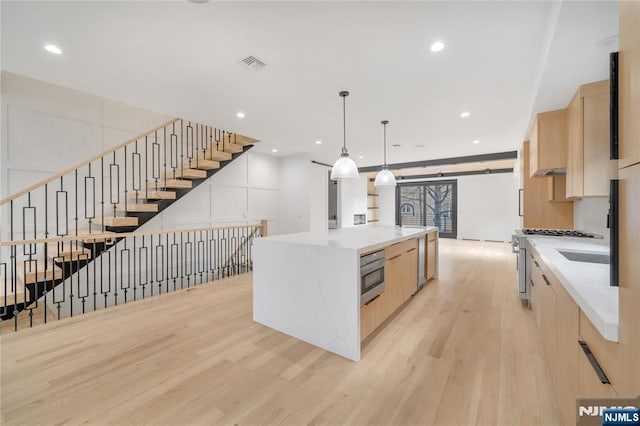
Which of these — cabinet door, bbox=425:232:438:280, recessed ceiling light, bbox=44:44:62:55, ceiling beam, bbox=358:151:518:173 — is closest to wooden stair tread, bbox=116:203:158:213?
recessed ceiling light, bbox=44:44:62:55

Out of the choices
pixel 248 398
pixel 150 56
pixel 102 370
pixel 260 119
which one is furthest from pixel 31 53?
pixel 248 398

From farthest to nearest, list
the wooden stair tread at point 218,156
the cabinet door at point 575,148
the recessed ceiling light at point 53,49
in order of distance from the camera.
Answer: the wooden stair tread at point 218,156
the cabinet door at point 575,148
the recessed ceiling light at point 53,49

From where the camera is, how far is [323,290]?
2.27 m

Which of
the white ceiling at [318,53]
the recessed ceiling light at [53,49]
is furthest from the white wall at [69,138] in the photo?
the recessed ceiling light at [53,49]

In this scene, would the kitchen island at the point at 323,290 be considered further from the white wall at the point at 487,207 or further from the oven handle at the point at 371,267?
the white wall at the point at 487,207

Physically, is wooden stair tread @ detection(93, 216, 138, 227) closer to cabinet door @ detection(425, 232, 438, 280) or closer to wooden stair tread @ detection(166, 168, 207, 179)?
wooden stair tread @ detection(166, 168, 207, 179)

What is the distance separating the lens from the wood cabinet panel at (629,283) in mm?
756

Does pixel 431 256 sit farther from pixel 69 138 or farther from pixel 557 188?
pixel 69 138

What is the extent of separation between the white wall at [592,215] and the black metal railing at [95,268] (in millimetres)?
4624

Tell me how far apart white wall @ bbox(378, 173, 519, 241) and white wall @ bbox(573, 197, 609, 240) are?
5995 millimetres

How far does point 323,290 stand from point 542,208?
3.71 m

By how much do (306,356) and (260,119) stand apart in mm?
3462

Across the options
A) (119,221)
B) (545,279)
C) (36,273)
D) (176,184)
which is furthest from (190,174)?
(545,279)

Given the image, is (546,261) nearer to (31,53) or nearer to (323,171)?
(31,53)
